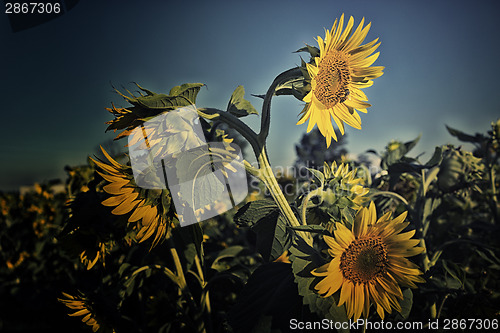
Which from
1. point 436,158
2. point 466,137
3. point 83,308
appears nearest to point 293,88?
point 436,158

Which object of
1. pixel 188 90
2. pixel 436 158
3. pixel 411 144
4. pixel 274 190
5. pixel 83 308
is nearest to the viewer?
pixel 188 90

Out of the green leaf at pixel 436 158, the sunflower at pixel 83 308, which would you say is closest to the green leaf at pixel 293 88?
the green leaf at pixel 436 158

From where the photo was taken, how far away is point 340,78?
2.44ft

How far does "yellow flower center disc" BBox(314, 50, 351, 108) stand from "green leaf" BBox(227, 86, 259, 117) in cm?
16

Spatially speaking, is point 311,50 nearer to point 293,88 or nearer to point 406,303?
point 293,88

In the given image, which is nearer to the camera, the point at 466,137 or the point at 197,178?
the point at 197,178

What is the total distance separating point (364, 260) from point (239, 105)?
488mm

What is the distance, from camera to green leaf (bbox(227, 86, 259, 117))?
769 mm

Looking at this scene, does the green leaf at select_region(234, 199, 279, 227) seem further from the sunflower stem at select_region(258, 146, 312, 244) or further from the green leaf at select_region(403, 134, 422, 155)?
the green leaf at select_region(403, 134, 422, 155)

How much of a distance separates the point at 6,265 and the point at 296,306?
12.2 ft

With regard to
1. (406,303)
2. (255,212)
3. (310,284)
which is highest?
(255,212)

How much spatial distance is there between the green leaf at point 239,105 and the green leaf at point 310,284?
0.33m

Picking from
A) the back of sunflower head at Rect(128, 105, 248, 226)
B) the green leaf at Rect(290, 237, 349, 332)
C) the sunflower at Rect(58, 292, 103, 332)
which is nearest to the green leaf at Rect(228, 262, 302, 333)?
the green leaf at Rect(290, 237, 349, 332)

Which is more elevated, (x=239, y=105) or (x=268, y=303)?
(x=239, y=105)
